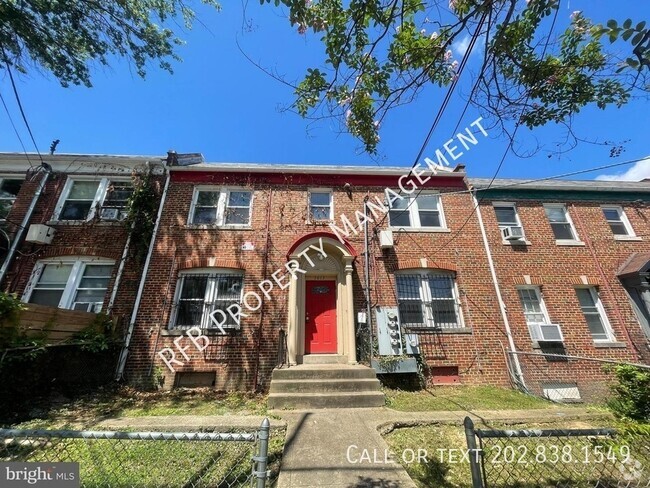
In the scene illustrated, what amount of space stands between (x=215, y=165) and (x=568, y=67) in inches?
362

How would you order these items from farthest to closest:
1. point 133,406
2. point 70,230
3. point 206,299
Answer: point 70,230 < point 206,299 < point 133,406

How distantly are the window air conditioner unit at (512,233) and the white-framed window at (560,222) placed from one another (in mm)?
1364

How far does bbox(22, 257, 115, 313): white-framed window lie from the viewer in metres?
7.72

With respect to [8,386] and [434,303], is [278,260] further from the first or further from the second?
[8,386]

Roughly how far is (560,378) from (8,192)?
1785 cm

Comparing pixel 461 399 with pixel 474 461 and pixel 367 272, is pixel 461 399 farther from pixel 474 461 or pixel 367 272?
pixel 474 461

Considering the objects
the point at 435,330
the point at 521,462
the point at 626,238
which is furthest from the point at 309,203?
the point at 626,238

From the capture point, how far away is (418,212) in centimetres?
938

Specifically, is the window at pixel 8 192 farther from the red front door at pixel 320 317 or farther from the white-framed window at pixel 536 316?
the white-framed window at pixel 536 316

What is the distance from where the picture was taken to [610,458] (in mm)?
3477

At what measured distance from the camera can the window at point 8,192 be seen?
8.75 metres

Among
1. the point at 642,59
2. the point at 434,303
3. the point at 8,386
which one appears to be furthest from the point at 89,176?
the point at 642,59

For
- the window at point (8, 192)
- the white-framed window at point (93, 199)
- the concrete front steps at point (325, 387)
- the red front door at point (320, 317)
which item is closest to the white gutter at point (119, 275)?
the white-framed window at point (93, 199)

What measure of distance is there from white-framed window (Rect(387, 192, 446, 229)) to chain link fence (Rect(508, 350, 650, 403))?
4.41m
